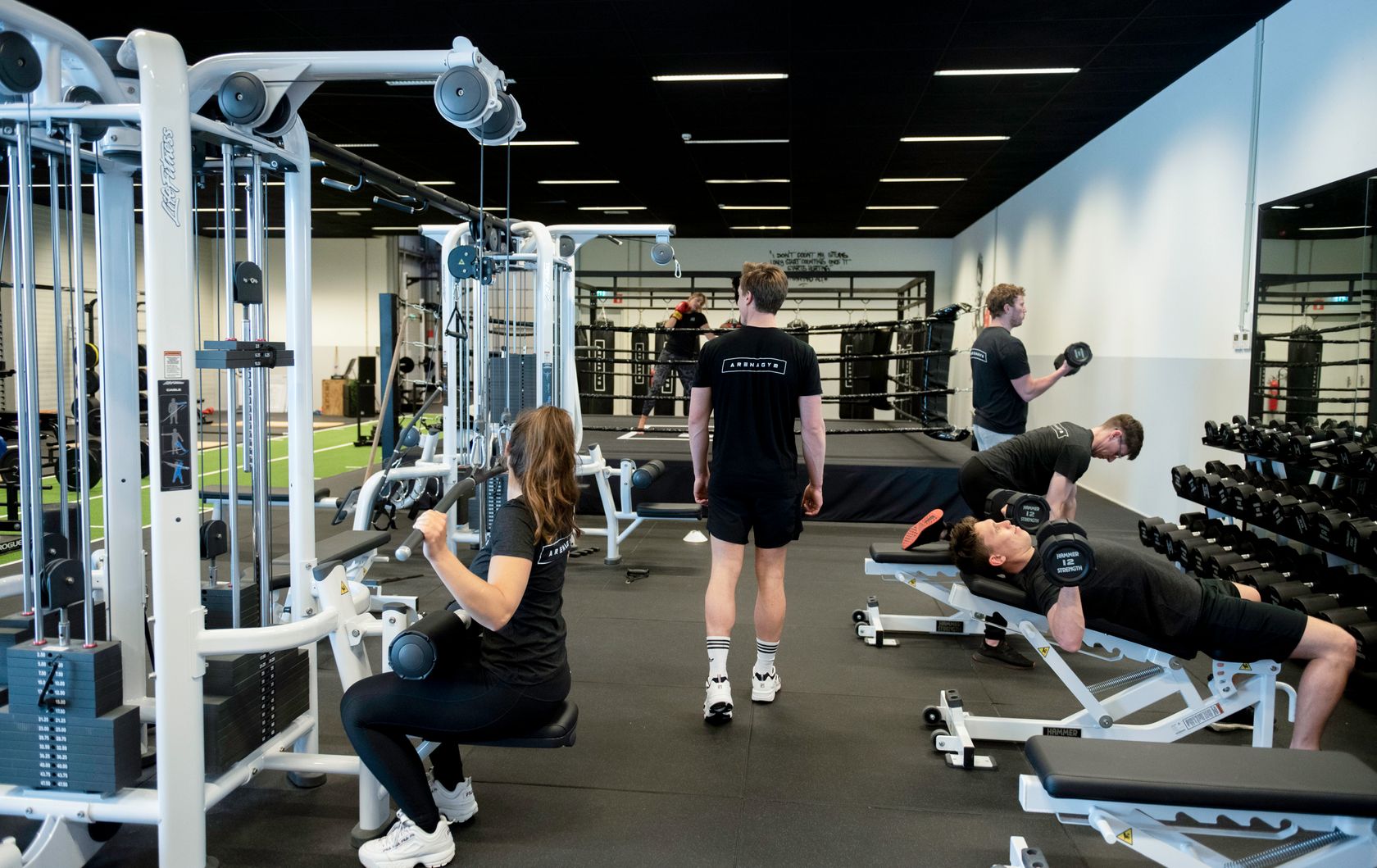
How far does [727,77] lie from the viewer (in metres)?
5.98

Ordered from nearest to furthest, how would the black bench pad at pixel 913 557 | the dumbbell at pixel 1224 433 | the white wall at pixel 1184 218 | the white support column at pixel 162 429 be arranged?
the white support column at pixel 162 429 < the black bench pad at pixel 913 557 < the dumbbell at pixel 1224 433 < the white wall at pixel 1184 218

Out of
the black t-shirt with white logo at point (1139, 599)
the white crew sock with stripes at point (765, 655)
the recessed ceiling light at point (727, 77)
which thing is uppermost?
the recessed ceiling light at point (727, 77)

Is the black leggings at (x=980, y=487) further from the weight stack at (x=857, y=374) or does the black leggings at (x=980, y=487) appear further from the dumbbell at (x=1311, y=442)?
the weight stack at (x=857, y=374)

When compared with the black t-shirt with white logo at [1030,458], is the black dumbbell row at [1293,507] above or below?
below

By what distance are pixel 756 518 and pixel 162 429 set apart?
5.44 ft

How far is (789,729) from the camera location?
9.02 feet

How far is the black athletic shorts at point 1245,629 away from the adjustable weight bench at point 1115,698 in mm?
39

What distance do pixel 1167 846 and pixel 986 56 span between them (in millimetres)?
5021

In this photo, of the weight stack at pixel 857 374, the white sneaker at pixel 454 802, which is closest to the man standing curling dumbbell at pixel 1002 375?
the white sneaker at pixel 454 802

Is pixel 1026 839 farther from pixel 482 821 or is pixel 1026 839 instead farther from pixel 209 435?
pixel 209 435

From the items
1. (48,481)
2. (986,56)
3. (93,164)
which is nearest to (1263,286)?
(986,56)

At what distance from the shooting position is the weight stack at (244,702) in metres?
1.91

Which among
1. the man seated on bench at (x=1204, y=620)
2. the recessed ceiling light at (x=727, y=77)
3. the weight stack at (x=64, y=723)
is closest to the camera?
the weight stack at (x=64, y=723)

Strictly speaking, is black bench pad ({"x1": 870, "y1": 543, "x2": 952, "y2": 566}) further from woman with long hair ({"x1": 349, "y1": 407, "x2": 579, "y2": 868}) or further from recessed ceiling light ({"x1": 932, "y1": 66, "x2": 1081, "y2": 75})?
recessed ceiling light ({"x1": 932, "y1": 66, "x2": 1081, "y2": 75})
